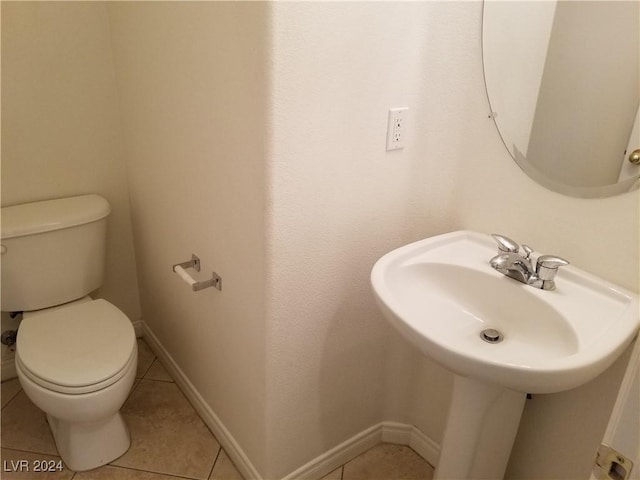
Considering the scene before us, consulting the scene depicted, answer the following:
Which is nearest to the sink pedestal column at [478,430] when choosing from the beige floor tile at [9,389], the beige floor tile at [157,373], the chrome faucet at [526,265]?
the chrome faucet at [526,265]

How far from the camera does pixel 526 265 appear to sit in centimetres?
112

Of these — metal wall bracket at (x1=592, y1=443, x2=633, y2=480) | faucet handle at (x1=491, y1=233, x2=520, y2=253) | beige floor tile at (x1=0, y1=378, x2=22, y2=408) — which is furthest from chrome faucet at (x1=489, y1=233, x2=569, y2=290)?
beige floor tile at (x1=0, y1=378, x2=22, y2=408)

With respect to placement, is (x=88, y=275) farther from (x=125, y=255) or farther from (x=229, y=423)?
(x=229, y=423)

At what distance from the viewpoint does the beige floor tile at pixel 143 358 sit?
205 cm

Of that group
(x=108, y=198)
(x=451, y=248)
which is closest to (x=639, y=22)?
(x=451, y=248)

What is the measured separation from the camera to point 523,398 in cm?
121

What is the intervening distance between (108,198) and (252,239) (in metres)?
1.02

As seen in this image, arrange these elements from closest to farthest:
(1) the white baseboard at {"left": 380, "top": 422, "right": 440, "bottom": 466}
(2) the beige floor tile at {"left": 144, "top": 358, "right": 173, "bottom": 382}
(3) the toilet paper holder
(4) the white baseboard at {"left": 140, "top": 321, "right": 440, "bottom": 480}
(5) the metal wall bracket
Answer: (5) the metal wall bracket < (3) the toilet paper holder < (4) the white baseboard at {"left": 140, "top": 321, "right": 440, "bottom": 480} < (1) the white baseboard at {"left": 380, "top": 422, "right": 440, "bottom": 466} < (2) the beige floor tile at {"left": 144, "top": 358, "right": 173, "bottom": 382}

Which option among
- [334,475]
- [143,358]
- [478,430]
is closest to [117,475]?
[143,358]

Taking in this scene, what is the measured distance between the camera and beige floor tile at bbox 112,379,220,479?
1.63m

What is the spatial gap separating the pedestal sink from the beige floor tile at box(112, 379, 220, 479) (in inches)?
32.2

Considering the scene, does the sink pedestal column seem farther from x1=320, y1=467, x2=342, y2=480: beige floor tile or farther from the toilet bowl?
the toilet bowl

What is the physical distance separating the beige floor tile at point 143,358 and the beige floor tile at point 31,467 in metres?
0.46

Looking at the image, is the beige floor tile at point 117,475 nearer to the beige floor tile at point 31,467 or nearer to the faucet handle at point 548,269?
the beige floor tile at point 31,467
